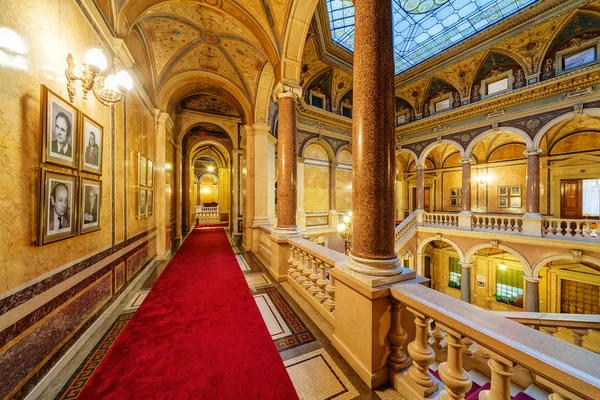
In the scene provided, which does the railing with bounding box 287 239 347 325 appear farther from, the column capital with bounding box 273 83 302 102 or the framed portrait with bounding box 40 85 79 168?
the framed portrait with bounding box 40 85 79 168

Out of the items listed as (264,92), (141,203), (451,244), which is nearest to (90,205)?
(141,203)

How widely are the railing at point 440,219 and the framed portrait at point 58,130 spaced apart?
12262 mm

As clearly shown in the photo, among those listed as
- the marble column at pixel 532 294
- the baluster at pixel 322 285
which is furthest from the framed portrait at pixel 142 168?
the marble column at pixel 532 294

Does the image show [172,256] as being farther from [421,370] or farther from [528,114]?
[528,114]

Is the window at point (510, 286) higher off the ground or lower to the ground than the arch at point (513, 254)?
lower

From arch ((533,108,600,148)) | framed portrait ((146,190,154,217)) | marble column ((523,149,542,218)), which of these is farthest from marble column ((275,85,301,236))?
arch ((533,108,600,148))

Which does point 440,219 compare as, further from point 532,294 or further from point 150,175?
point 150,175

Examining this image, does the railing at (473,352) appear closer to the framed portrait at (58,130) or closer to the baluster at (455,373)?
the baluster at (455,373)

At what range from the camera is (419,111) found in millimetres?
11469

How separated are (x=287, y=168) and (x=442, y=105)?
34.4 ft

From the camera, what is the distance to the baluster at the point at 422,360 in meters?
1.69

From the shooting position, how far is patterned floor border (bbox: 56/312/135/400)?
6.30ft

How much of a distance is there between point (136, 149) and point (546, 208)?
1685cm

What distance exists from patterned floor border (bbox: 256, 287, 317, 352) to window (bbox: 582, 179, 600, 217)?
48.8 feet
